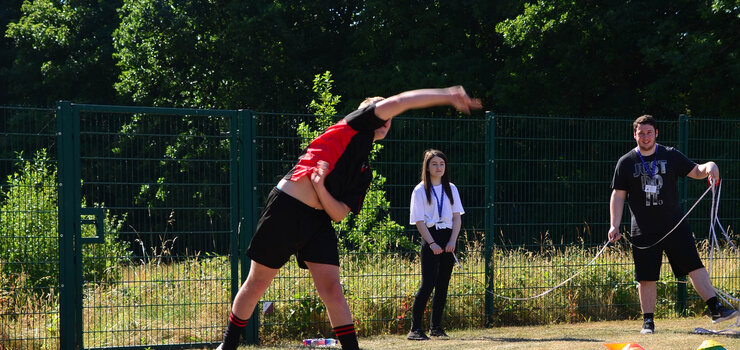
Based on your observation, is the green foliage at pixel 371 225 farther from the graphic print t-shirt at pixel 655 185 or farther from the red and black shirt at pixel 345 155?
the red and black shirt at pixel 345 155

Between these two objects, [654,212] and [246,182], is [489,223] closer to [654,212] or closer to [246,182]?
[654,212]

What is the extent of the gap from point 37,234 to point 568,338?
4.75 meters

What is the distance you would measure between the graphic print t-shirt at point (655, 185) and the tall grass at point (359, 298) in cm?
144

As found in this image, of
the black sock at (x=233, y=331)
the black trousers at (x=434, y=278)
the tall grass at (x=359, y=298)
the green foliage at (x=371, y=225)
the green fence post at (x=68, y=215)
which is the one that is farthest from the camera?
the green foliage at (x=371, y=225)

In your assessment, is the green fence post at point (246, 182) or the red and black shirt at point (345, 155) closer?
the red and black shirt at point (345, 155)

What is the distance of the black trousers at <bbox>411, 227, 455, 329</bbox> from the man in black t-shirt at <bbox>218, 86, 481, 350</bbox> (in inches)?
96.2

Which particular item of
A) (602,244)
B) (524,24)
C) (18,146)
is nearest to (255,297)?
(18,146)

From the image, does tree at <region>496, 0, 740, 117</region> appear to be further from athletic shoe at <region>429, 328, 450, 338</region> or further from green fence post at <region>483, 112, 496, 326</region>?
athletic shoe at <region>429, 328, 450, 338</region>

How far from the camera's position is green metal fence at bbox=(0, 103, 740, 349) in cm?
643

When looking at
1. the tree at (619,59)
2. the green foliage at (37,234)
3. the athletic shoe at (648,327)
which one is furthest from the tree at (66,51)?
the athletic shoe at (648,327)

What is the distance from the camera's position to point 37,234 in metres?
6.50

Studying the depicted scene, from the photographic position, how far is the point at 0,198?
6.47 metres

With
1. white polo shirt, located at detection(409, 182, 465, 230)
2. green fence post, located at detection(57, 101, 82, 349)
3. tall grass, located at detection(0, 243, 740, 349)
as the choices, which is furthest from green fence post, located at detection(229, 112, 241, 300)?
white polo shirt, located at detection(409, 182, 465, 230)

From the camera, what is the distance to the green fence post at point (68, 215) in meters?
Result: 6.32
